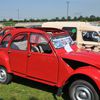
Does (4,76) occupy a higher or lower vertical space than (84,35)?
lower

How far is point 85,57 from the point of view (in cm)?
654

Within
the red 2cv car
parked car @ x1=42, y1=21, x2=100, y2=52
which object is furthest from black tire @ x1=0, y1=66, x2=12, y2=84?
parked car @ x1=42, y1=21, x2=100, y2=52

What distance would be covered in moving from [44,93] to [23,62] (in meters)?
0.95

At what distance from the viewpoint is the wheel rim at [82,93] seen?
613 centimetres

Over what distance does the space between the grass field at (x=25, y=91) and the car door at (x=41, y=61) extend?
0.46m

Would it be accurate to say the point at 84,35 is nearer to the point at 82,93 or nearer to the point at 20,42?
the point at 20,42

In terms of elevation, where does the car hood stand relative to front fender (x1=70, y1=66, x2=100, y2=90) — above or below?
above

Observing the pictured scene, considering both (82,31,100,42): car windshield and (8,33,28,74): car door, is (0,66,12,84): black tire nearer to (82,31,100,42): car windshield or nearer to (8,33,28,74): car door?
(8,33,28,74): car door

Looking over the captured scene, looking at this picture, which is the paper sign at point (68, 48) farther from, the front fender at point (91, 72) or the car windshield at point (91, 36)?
the car windshield at point (91, 36)

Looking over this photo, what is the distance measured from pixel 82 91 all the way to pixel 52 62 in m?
1.01

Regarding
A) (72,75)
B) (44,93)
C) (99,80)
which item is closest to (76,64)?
(72,75)

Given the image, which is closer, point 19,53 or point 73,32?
point 19,53

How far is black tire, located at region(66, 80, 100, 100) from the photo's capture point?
19.9 ft

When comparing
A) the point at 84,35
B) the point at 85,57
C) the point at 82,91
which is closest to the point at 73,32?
the point at 84,35
